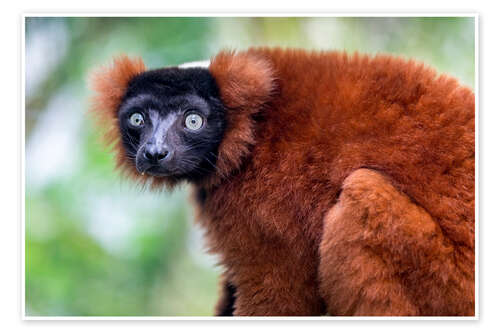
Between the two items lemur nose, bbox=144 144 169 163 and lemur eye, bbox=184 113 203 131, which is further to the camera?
lemur eye, bbox=184 113 203 131

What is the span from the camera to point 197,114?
355 cm

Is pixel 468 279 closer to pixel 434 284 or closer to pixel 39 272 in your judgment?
pixel 434 284

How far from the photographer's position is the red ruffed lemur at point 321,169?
323 cm

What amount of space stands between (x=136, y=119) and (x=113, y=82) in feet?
1.10

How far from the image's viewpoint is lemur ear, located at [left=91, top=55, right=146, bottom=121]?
12.4ft

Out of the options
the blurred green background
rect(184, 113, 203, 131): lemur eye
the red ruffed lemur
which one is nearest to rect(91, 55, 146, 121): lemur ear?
the red ruffed lemur

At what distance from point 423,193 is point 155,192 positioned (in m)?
1.70

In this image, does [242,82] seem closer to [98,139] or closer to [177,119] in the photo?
[177,119]

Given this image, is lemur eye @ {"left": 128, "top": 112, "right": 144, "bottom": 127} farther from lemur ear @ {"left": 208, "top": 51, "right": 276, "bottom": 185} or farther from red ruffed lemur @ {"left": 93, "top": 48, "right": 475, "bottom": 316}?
lemur ear @ {"left": 208, "top": 51, "right": 276, "bottom": 185}

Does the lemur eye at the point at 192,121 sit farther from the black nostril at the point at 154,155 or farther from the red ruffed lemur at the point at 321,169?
the black nostril at the point at 154,155

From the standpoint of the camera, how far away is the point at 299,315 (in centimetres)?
353

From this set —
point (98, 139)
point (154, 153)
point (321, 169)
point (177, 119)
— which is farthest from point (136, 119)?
point (321, 169)
